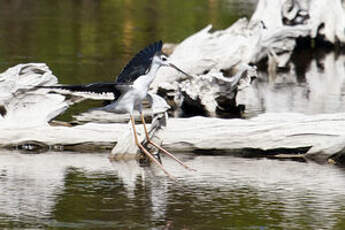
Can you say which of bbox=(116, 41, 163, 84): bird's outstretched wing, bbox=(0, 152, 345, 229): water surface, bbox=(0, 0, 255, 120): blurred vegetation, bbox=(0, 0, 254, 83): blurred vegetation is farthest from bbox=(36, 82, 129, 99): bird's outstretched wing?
bbox=(0, 0, 254, 83): blurred vegetation

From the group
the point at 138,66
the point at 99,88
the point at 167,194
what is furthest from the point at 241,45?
the point at 167,194

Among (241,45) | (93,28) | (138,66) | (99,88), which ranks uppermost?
(93,28)

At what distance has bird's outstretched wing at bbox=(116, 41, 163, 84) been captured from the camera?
11.7 metres

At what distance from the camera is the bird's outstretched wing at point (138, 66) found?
38.5ft

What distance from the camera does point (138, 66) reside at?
467 inches

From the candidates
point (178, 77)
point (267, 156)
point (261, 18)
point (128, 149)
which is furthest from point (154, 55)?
point (261, 18)

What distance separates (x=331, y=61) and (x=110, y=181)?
14307 mm

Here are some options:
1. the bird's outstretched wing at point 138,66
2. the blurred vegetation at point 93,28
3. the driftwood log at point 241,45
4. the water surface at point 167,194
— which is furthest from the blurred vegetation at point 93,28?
the water surface at point 167,194

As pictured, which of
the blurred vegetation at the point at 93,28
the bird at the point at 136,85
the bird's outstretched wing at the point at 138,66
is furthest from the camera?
the blurred vegetation at the point at 93,28

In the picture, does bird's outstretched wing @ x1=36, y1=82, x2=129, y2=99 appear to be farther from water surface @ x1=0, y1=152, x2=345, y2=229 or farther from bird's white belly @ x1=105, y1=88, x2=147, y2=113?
water surface @ x1=0, y1=152, x2=345, y2=229

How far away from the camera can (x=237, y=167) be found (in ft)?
39.5

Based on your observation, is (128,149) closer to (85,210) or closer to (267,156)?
(267,156)

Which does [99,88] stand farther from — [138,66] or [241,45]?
[241,45]

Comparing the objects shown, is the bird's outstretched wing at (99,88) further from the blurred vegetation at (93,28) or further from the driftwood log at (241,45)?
the driftwood log at (241,45)
